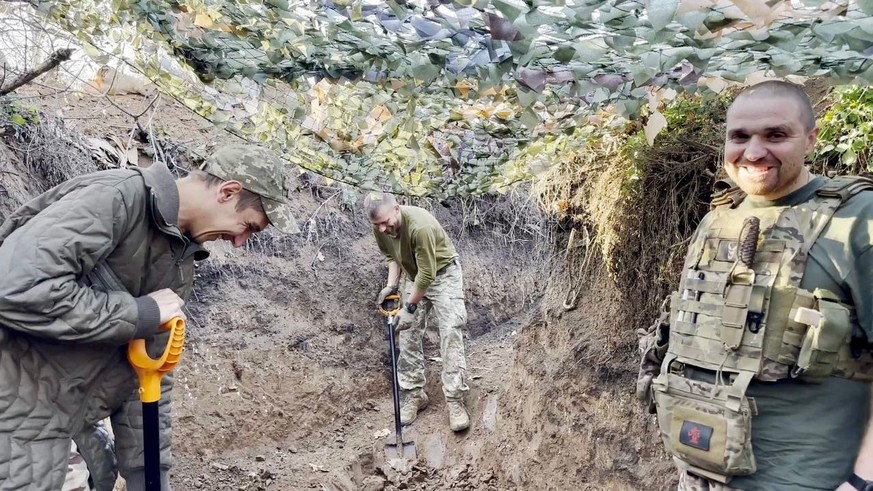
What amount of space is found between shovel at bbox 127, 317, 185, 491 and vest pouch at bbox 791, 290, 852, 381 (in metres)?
2.03

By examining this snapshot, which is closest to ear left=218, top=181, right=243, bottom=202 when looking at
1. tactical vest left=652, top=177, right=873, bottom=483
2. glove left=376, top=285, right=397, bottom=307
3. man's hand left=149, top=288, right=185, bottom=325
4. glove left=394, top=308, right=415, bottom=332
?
man's hand left=149, top=288, right=185, bottom=325

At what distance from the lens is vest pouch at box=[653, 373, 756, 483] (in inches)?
60.9

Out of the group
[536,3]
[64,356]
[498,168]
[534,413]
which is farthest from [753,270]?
[534,413]

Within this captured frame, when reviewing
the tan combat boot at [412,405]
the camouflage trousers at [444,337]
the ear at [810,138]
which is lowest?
the tan combat boot at [412,405]

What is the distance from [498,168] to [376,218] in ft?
5.39

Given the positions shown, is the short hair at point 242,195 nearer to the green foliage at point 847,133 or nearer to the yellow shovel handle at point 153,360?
the yellow shovel handle at point 153,360

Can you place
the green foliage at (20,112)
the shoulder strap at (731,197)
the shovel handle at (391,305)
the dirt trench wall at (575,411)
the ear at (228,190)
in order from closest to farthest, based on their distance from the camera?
the shoulder strap at (731,197), the ear at (228,190), the dirt trench wall at (575,411), the green foliage at (20,112), the shovel handle at (391,305)

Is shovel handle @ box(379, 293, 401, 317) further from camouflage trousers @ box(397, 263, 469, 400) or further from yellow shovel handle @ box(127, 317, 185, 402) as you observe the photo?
yellow shovel handle @ box(127, 317, 185, 402)

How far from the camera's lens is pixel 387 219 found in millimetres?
4602

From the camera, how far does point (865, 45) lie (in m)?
1.06

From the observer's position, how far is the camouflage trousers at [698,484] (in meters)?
1.65

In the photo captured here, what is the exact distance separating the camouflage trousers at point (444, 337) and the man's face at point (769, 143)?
3.49 m

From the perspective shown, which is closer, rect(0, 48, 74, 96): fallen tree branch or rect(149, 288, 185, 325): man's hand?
rect(149, 288, 185, 325): man's hand

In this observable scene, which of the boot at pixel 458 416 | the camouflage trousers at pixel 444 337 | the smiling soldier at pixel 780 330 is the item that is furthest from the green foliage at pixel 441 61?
the boot at pixel 458 416
